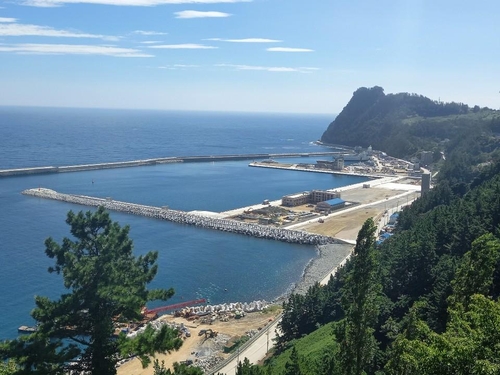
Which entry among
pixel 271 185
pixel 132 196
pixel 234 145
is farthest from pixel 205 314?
pixel 234 145

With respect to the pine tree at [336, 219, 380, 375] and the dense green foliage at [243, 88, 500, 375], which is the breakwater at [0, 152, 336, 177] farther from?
the pine tree at [336, 219, 380, 375]

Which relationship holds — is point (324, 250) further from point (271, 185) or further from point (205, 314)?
point (271, 185)

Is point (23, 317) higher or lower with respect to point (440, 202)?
lower

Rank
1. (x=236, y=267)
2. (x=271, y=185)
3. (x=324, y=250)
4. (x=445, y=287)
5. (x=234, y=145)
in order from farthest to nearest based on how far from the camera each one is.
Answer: (x=234, y=145)
(x=271, y=185)
(x=324, y=250)
(x=236, y=267)
(x=445, y=287)

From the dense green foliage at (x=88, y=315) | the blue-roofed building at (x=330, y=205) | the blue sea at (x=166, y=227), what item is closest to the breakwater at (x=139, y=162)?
the blue sea at (x=166, y=227)

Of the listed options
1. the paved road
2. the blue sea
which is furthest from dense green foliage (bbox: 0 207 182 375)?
the blue sea

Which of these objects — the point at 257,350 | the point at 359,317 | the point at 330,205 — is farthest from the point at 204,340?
the point at 330,205

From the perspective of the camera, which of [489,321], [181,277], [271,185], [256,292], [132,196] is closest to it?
[489,321]
